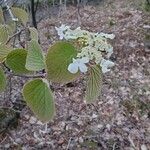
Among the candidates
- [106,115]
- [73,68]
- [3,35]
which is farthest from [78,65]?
[106,115]

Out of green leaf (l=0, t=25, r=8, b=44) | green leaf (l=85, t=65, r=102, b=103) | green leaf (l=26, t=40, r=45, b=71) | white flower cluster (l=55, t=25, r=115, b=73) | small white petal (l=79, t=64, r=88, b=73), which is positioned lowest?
green leaf (l=0, t=25, r=8, b=44)

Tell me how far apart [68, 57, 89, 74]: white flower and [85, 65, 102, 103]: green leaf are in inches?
1.0

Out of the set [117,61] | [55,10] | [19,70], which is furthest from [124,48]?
[19,70]

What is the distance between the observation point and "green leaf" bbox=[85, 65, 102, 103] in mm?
505

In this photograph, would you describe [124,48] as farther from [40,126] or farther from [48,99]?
[48,99]

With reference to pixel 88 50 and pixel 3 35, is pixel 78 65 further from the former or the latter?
pixel 3 35

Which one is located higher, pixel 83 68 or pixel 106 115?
pixel 83 68

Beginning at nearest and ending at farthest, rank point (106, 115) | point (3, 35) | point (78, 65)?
point (78, 65), point (3, 35), point (106, 115)

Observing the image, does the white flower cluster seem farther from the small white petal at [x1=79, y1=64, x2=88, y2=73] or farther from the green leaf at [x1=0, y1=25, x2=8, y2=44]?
the green leaf at [x1=0, y1=25, x2=8, y2=44]

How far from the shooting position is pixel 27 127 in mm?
2596

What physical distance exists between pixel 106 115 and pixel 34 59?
2.36 meters

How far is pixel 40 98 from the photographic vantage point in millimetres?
519

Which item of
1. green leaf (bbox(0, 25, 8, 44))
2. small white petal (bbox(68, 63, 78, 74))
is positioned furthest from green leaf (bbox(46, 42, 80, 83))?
green leaf (bbox(0, 25, 8, 44))

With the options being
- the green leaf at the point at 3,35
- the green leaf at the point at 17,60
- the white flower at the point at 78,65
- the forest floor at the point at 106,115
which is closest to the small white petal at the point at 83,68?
the white flower at the point at 78,65
